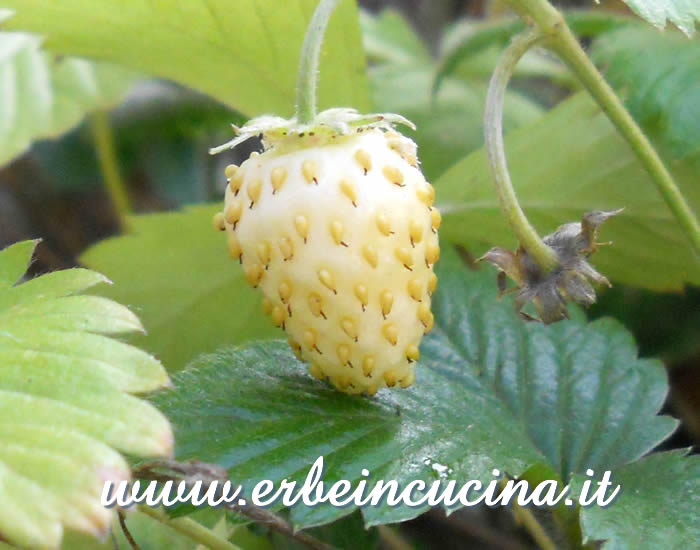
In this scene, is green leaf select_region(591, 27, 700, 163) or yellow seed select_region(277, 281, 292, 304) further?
green leaf select_region(591, 27, 700, 163)

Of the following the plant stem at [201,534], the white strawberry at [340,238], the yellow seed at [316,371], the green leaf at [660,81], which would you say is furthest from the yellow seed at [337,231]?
the green leaf at [660,81]

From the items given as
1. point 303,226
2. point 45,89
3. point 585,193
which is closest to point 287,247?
point 303,226

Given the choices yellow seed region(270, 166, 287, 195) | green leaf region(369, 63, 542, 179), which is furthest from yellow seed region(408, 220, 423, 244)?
green leaf region(369, 63, 542, 179)

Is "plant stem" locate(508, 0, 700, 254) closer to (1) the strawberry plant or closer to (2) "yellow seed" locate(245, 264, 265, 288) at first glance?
(1) the strawberry plant

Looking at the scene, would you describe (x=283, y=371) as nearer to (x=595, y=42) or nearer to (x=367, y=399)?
(x=367, y=399)

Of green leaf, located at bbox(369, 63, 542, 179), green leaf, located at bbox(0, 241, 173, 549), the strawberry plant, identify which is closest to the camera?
green leaf, located at bbox(0, 241, 173, 549)

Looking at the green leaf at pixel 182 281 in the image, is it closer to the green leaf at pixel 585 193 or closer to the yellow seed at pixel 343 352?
the green leaf at pixel 585 193
